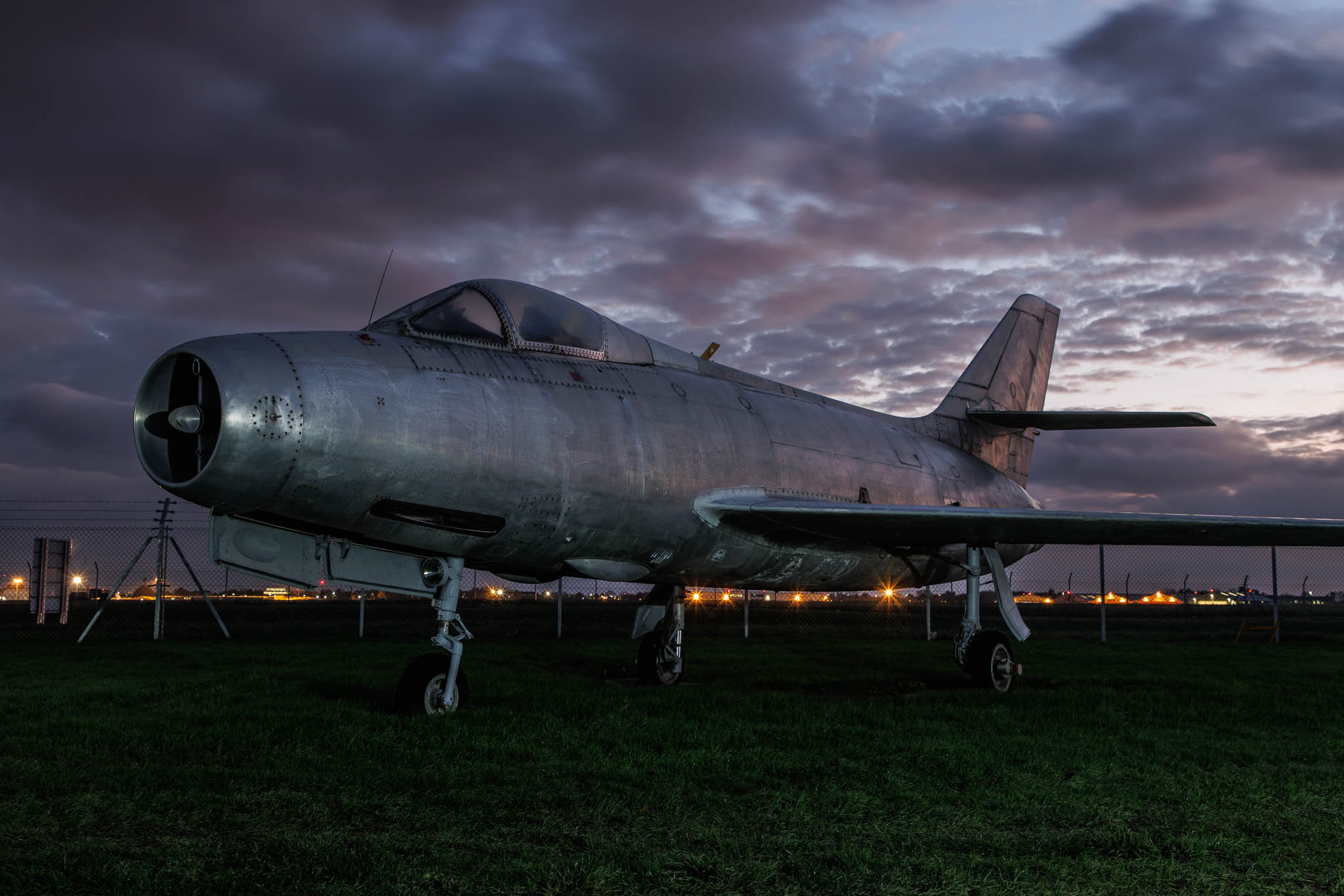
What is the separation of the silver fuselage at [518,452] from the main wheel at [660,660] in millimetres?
1712

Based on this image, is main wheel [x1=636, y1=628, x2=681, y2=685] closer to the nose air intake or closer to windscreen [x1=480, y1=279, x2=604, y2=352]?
windscreen [x1=480, y1=279, x2=604, y2=352]

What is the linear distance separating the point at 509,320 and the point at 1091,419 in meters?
10.4

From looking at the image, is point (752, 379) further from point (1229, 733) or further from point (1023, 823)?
point (1023, 823)

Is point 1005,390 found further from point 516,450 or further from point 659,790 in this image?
point 659,790

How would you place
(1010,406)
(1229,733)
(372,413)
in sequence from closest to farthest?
(372,413) → (1229,733) → (1010,406)

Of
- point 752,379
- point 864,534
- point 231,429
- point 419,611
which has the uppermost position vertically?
point 752,379

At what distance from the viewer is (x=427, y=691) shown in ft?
25.5

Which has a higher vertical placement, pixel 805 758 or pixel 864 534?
pixel 864 534

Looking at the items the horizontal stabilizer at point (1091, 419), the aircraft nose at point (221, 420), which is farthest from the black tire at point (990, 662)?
the aircraft nose at point (221, 420)

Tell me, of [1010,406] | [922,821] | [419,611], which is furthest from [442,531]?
[419,611]

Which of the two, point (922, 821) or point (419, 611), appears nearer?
point (922, 821)

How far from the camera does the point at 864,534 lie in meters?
10.5

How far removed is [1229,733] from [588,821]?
20.5 ft

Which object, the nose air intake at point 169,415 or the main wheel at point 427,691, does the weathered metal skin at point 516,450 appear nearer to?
the nose air intake at point 169,415
